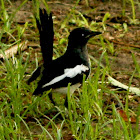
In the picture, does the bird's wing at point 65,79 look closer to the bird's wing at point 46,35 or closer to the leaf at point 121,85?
the bird's wing at point 46,35

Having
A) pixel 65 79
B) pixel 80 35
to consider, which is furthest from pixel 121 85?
pixel 65 79

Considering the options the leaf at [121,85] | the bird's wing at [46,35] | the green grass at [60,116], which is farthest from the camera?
the leaf at [121,85]

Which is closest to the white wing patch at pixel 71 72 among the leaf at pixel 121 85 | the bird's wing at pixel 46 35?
the bird's wing at pixel 46 35

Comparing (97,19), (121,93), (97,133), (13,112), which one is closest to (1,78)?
(13,112)

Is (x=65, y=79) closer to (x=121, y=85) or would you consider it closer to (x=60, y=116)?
(x=60, y=116)

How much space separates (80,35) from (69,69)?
0.40m

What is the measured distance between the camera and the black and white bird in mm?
4078

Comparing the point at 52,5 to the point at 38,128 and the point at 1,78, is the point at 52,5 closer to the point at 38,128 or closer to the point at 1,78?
the point at 1,78

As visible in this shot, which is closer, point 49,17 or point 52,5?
point 49,17

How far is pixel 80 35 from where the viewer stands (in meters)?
4.38

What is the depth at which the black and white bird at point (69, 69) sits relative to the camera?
4.08m

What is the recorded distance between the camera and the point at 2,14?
6.30 metres

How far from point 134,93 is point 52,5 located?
2.86 metres

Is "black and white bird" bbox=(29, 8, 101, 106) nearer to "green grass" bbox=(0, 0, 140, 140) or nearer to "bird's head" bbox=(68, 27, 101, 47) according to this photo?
"bird's head" bbox=(68, 27, 101, 47)
